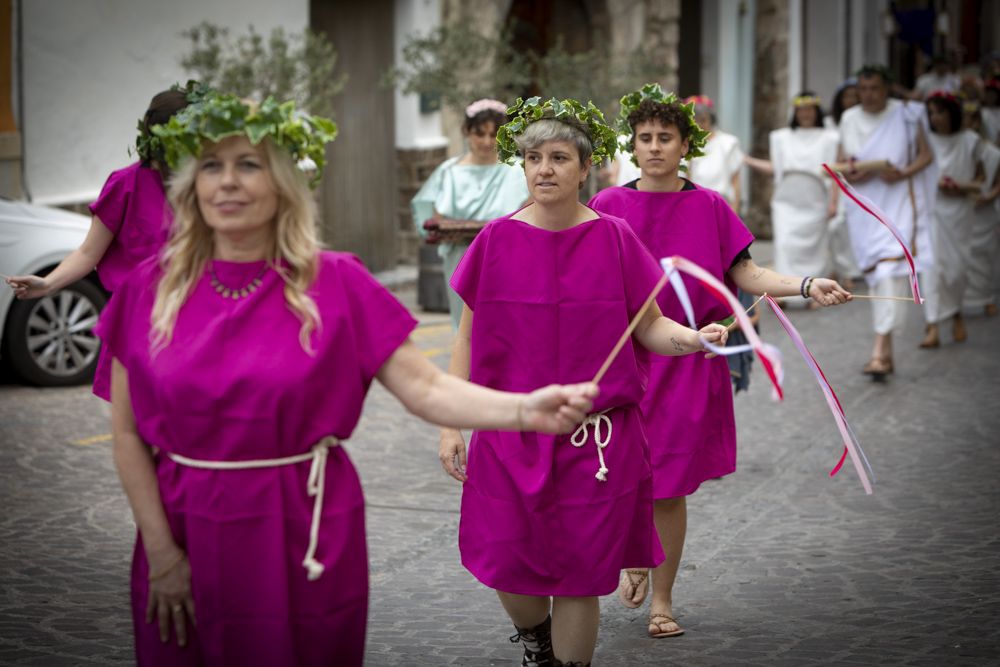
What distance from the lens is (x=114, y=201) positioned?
5.52m

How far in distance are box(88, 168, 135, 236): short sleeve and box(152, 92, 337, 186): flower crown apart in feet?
7.86

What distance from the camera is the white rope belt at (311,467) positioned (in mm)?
2986

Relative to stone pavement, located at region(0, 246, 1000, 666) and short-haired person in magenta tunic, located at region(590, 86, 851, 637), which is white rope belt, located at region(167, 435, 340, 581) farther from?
short-haired person in magenta tunic, located at region(590, 86, 851, 637)

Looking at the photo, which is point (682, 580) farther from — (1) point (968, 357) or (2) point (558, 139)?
→ (1) point (968, 357)

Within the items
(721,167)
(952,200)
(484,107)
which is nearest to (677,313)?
(484,107)

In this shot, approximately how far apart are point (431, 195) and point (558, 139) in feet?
14.9

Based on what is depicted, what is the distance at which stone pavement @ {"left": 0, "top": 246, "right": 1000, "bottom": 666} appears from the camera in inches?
194

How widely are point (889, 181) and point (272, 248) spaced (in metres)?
8.87

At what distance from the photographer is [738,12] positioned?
24250 mm

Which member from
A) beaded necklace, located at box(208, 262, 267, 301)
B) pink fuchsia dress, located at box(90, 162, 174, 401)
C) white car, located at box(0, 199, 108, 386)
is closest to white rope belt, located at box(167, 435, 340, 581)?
beaded necklace, located at box(208, 262, 267, 301)

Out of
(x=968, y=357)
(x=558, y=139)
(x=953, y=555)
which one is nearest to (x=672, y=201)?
(x=558, y=139)

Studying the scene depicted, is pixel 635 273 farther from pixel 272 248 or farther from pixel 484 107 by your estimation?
pixel 484 107

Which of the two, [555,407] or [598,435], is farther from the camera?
[598,435]

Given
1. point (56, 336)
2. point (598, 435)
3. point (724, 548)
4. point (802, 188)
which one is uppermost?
point (802, 188)
